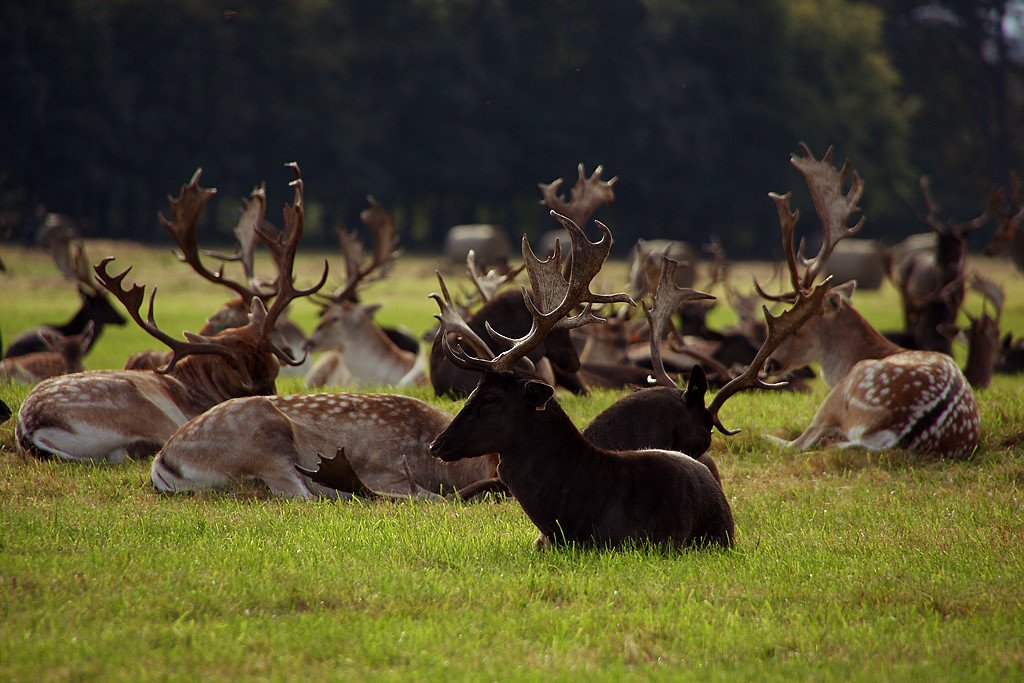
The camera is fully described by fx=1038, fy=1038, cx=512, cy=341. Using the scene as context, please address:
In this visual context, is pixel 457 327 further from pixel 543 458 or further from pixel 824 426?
pixel 824 426

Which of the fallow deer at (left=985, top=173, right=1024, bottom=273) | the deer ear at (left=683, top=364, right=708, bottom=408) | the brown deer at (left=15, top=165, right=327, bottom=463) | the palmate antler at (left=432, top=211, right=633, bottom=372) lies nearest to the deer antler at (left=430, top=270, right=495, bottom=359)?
the palmate antler at (left=432, top=211, right=633, bottom=372)

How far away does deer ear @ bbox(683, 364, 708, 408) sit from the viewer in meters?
4.59

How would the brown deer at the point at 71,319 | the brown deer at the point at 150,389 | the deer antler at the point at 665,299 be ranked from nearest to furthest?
the deer antler at the point at 665,299 → the brown deer at the point at 150,389 → the brown deer at the point at 71,319

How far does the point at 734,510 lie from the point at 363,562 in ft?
6.14

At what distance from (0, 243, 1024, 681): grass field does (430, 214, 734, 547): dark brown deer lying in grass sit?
0.40 feet

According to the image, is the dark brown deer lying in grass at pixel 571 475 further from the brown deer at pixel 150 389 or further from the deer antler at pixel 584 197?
the deer antler at pixel 584 197

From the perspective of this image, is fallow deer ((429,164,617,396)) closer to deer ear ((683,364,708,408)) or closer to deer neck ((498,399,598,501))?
deer ear ((683,364,708,408))

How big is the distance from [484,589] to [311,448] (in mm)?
1924

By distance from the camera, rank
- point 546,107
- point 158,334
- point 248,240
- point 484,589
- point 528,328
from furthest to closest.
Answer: point 546,107, point 248,240, point 528,328, point 158,334, point 484,589

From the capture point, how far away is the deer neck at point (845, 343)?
7.26m

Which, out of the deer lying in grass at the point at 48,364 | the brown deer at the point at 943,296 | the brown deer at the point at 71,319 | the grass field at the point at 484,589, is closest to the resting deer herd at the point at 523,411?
the grass field at the point at 484,589

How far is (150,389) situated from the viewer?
19.9ft

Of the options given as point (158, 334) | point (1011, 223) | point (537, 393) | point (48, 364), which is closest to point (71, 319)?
point (48, 364)

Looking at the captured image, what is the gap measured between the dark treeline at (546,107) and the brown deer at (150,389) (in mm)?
30718
